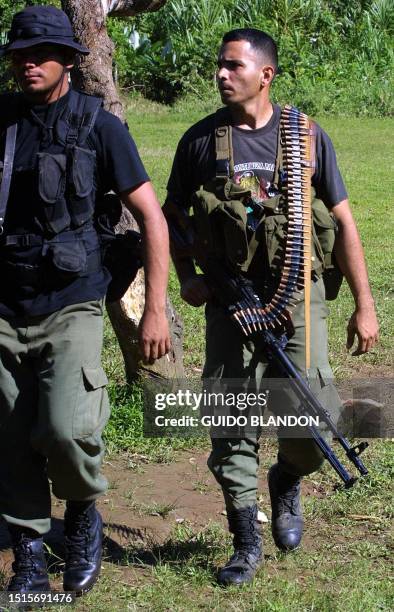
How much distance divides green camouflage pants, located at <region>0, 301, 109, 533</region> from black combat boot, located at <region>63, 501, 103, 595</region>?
0.41 ft

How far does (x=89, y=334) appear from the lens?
3.82 metres

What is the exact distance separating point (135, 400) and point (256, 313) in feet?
6.75

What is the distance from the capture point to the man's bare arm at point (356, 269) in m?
4.17

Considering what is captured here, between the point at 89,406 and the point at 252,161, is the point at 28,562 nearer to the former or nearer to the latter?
the point at 89,406

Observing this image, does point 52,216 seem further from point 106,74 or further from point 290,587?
point 106,74

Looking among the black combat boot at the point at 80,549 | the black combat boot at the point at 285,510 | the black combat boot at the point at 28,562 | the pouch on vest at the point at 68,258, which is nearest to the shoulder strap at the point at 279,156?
the pouch on vest at the point at 68,258

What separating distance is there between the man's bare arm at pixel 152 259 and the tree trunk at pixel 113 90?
6.46 feet

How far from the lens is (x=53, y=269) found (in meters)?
3.71

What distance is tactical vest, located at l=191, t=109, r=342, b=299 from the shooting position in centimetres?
402

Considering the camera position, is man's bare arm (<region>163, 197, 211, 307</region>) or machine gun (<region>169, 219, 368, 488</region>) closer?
machine gun (<region>169, 219, 368, 488</region>)

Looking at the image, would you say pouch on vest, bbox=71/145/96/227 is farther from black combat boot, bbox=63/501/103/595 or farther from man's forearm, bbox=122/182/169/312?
black combat boot, bbox=63/501/103/595

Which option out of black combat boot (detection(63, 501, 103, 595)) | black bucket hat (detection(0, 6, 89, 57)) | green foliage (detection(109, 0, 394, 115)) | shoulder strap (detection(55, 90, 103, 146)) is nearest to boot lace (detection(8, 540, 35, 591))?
black combat boot (detection(63, 501, 103, 595))

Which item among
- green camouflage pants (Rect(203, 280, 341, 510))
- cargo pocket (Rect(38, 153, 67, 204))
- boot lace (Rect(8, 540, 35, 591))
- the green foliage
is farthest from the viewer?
the green foliage

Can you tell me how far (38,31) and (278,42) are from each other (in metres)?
22.1
